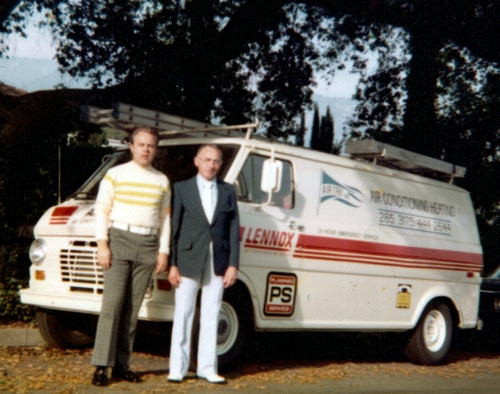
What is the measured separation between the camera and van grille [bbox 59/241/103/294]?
7875mm

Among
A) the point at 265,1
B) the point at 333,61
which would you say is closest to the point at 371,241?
the point at 265,1

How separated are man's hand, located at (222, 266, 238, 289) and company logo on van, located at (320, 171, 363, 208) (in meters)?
1.99

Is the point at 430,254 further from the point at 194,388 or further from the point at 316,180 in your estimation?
the point at 194,388

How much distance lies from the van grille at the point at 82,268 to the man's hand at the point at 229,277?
4.05 ft

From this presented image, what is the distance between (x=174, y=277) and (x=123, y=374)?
A: 94 centimetres

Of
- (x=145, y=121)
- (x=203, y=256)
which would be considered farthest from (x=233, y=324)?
(x=145, y=121)

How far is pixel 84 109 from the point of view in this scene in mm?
8602

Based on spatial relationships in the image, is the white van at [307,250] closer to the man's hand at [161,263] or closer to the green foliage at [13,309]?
the man's hand at [161,263]

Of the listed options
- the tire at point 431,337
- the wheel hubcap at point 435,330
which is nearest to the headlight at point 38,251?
the tire at point 431,337

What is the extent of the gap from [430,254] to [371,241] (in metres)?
1.22

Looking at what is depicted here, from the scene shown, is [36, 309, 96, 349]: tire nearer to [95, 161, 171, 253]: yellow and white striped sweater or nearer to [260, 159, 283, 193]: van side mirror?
[95, 161, 171, 253]: yellow and white striped sweater

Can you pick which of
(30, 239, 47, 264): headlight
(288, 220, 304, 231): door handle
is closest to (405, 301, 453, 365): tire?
(288, 220, 304, 231): door handle

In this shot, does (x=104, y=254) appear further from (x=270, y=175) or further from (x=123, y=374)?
(x=270, y=175)

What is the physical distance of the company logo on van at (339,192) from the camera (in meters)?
9.18
